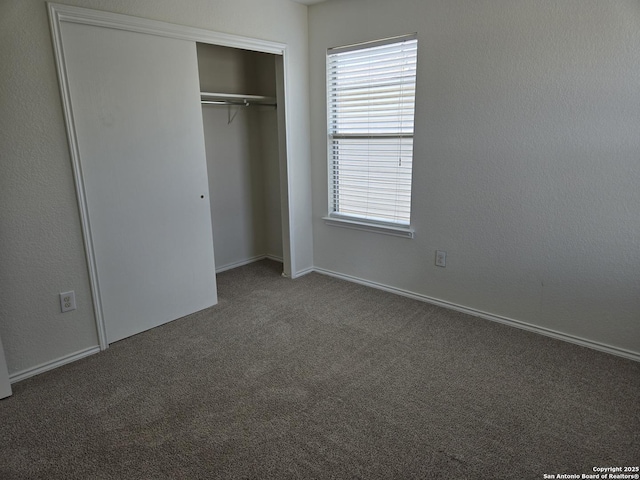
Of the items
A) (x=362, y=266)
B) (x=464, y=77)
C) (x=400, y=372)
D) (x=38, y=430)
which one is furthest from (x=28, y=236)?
(x=464, y=77)

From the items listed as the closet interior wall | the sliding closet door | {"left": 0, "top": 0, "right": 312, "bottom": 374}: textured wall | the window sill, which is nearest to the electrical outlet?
{"left": 0, "top": 0, "right": 312, "bottom": 374}: textured wall

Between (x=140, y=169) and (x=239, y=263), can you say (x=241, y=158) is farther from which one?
(x=140, y=169)

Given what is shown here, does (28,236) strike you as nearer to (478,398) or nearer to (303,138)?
(303,138)

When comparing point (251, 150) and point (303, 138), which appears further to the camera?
point (251, 150)

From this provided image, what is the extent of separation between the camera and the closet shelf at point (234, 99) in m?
3.59

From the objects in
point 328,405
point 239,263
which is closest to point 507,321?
point 328,405

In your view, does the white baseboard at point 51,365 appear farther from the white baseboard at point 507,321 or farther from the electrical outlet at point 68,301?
the white baseboard at point 507,321

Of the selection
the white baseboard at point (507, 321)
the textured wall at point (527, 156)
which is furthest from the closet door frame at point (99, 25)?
the white baseboard at point (507, 321)

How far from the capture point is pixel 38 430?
207 cm

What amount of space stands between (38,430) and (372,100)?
308 cm

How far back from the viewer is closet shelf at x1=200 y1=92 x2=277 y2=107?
11.8ft

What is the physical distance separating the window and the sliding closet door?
124 cm

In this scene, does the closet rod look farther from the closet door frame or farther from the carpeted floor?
the carpeted floor

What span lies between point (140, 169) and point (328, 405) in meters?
1.95
